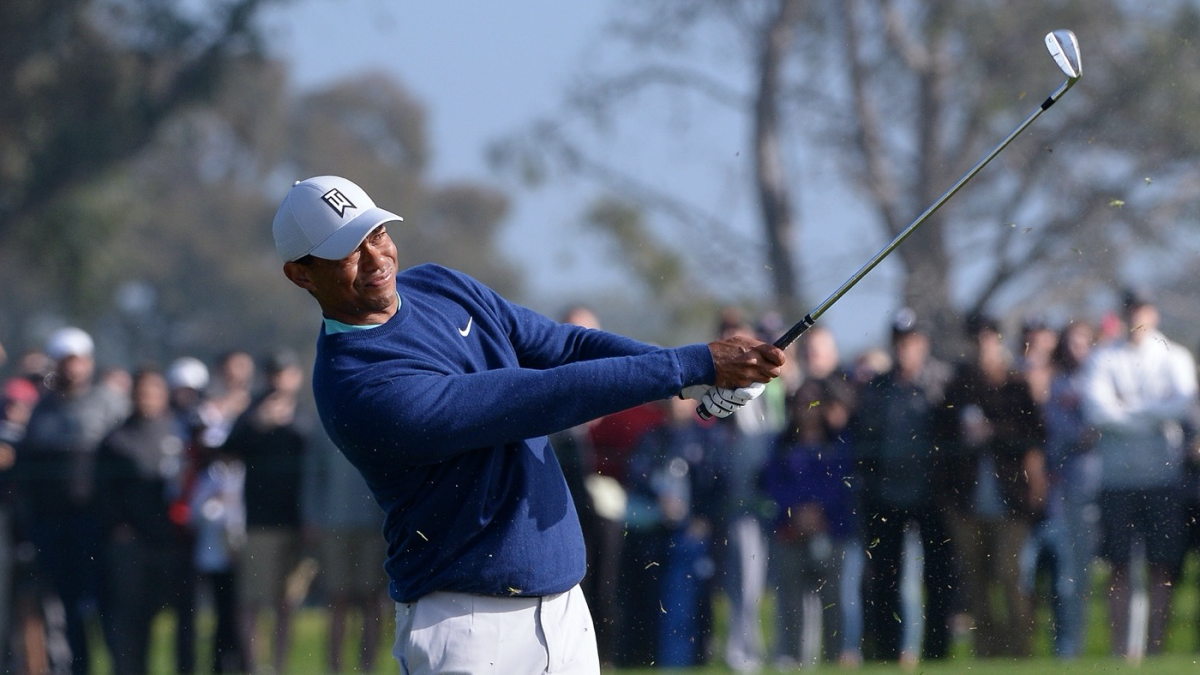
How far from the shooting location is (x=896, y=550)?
23.8ft

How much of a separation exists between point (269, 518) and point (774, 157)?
9987mm

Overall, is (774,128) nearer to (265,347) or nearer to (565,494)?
(265,347)

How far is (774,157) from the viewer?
17266 millimetres

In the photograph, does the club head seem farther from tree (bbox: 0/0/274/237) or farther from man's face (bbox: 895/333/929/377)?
tree (bbox: 0/0/274/237)

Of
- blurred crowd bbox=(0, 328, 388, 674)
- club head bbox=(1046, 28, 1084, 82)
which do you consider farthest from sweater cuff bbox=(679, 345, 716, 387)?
blurred crowd bbox=(0, 328, 388, 674)

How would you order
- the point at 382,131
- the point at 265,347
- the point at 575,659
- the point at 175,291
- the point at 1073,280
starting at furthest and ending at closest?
the point at 382,131
the point at 175,291
the point at 265,347
the point at 1073,280
the point at 575,659

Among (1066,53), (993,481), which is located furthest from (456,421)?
(993,481)

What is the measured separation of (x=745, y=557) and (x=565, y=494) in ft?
14.5

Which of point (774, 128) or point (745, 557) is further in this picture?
point (774, 128)

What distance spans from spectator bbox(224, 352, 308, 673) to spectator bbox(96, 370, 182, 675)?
0.43 meters

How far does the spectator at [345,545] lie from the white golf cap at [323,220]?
411cm

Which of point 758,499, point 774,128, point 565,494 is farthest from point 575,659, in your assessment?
point 774,128

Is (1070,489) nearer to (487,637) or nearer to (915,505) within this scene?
(915,505)

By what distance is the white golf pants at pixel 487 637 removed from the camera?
3.76 m
